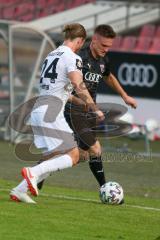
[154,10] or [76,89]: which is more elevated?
[76,89]

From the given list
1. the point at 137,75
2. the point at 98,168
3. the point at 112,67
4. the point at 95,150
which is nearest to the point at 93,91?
the point at 95,150

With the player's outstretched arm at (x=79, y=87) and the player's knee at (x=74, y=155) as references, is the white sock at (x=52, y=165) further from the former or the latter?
the player's outstretched arm at (x=79, y=87)

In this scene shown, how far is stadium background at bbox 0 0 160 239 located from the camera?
49.4 feet

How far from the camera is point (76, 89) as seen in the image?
962cm

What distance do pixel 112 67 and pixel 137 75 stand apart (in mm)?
739

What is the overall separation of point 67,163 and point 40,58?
457 inches

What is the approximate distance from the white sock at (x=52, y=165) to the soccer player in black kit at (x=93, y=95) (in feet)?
3.83

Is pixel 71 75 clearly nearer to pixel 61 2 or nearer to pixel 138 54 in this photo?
pixel 138 54

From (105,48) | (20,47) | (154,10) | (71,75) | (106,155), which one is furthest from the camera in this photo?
(154,10)

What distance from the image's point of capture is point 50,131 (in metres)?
9.70

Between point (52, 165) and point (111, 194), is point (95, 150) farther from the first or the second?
point (52, 165)

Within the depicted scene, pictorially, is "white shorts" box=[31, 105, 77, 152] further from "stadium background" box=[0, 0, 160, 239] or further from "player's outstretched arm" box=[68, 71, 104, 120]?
"stadium background" box=[0, 0, 160, 239]

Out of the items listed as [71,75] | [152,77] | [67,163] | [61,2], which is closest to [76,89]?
[71,75]

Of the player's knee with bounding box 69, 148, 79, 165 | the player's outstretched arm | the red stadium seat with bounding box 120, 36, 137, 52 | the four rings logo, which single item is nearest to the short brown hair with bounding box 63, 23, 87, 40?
the player's outstretched arm
